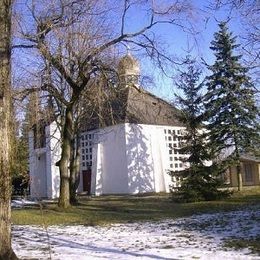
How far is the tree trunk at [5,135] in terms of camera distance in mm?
8539

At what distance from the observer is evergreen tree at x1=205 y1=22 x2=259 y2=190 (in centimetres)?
3297

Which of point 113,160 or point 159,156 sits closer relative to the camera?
point 159,156

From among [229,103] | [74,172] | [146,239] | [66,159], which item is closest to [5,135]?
[146,239]

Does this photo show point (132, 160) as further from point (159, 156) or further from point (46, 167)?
point (46, 167)

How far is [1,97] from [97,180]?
2967cm

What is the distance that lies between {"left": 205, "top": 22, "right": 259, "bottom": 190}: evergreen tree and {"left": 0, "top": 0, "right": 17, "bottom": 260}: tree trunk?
2456cm

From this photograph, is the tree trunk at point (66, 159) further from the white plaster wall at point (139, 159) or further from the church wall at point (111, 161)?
the white plaster wall at point (139, 159)

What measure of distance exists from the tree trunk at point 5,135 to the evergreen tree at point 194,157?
16.1m

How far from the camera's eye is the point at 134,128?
3669 cm

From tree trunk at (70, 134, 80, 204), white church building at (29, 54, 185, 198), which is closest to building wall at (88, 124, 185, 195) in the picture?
white church building at (29, 54, 185, 198)

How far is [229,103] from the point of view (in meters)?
33.5

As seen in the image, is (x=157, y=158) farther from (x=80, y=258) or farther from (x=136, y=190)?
(x=80, y=258)

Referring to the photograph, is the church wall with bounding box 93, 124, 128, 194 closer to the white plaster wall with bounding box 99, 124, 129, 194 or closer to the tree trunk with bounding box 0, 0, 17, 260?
the white plaster wall with bounding box 99, 124, 129, 194

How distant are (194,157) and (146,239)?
535 inches
